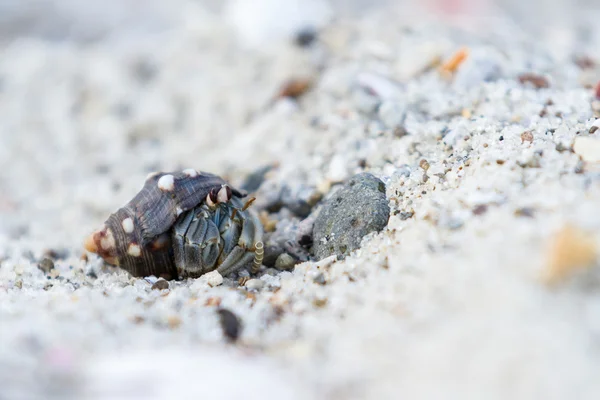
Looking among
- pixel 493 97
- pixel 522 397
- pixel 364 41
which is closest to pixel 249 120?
pixel 364 41

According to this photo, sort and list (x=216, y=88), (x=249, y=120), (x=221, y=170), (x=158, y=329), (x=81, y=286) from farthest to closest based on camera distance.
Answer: (x=216, y=88)
(x=249, y=120)
(x=221, y=170)
(x=81, y=286)
(x=158, y=329)

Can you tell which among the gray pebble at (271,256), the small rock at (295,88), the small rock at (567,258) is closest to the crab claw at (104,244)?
the gray pebble at (271,256)

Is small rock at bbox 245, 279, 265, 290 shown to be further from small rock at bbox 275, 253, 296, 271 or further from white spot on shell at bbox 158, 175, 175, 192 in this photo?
white spot on shell at bbox 158, 175, 175, 192

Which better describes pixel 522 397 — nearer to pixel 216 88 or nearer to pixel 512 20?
pixel 216 88

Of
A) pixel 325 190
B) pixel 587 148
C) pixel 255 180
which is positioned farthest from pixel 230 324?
pixel 255 180

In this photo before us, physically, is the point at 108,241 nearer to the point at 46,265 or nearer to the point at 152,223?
the point at 152,223

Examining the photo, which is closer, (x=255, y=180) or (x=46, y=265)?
(x=46, y=265)
